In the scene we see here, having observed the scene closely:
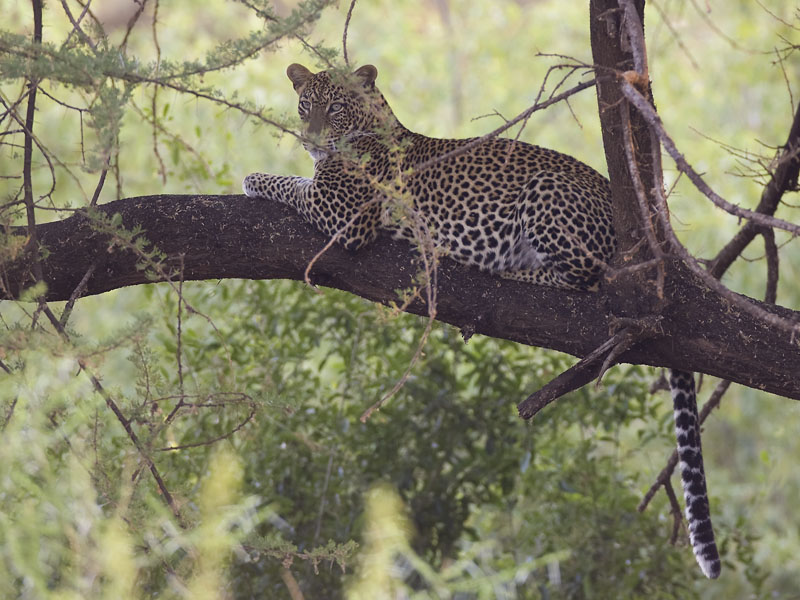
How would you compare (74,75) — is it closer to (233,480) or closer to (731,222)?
(233,480)

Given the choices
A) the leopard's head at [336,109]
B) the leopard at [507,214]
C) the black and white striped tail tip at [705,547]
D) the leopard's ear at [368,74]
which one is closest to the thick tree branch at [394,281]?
the leopard at [507,214]

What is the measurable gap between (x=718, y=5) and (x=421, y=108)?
464cm

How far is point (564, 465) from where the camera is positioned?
655 cm

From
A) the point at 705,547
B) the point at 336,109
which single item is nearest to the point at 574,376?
the point at 705,547

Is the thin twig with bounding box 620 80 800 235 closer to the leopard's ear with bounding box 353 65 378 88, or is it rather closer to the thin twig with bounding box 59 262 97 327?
the thin twig with bounding box 59 262 97 327

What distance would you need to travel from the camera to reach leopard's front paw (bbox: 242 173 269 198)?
201 inches

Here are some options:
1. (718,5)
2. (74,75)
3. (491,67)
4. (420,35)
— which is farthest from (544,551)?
(420,35)

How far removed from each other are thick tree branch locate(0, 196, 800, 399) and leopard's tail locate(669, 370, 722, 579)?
47 centimetres

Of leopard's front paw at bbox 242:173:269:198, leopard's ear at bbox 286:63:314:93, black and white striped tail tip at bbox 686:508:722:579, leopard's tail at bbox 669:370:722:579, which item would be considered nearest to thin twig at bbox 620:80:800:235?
leopard's tail at bbox 669:370:722:579

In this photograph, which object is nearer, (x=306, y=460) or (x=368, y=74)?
(x=368, y=74)

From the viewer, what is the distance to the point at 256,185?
5.13 m

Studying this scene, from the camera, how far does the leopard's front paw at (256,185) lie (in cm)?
509

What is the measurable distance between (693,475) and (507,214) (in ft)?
4.74

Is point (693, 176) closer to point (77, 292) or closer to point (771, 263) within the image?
point (77, 292)
